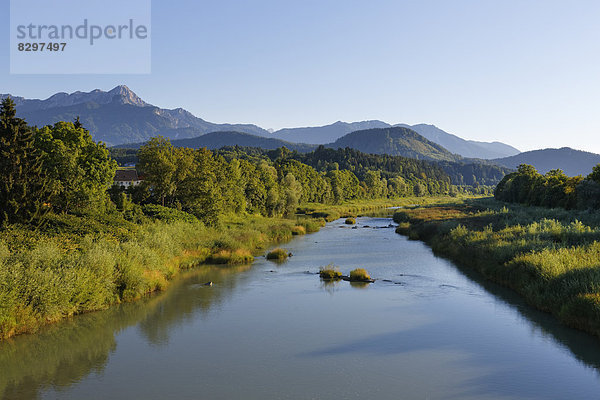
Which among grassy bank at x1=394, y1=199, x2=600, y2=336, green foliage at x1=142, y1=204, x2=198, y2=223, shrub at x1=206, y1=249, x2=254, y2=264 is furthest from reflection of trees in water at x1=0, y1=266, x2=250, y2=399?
grassy bank at x1=394, y1=199, x2=600, y2=336

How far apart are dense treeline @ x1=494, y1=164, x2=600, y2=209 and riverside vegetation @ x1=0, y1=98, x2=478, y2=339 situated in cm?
4506

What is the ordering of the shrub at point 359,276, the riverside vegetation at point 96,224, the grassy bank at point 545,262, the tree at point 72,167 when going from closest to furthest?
the grassy bank at point 545,262
the riverside vegetation at point 96,224
the shrub at point 359,276
the tree at point 72,167

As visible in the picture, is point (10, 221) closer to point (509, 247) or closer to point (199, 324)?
point (199, 324)

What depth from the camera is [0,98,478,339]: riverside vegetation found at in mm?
24922

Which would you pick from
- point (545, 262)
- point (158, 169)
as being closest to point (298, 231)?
point (158, 169)

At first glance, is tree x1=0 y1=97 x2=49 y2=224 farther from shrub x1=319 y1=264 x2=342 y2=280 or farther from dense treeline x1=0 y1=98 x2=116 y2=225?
shrub x1=319 y1=264 x2=342 y2=280

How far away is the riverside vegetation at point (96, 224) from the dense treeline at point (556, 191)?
4506cm

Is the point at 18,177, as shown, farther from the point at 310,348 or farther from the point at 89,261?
the point at 310,348

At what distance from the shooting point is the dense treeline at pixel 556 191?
6625cm

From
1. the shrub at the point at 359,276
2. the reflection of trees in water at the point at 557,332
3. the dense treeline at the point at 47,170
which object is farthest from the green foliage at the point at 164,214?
the reflection of trees in water at the point at 557,332

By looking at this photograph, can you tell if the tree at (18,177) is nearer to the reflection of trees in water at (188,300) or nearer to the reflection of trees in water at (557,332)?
the reflection of trees in water at (188,300)

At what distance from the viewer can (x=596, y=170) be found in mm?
69938

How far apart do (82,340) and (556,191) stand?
87.4 m

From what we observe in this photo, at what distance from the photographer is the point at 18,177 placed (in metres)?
36.4
